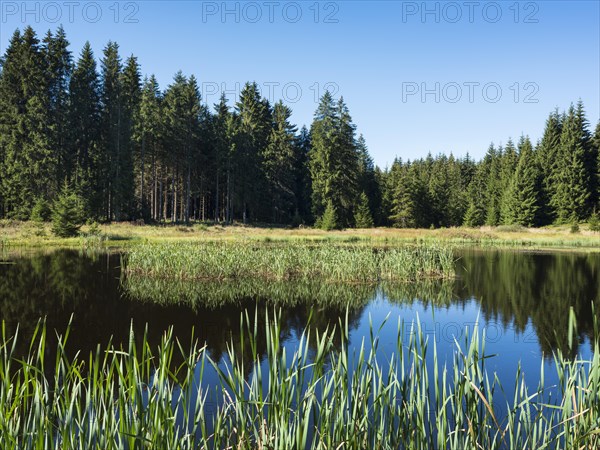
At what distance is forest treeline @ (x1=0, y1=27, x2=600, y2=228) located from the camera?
41750 millimetres

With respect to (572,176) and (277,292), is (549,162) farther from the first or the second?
(277,292)

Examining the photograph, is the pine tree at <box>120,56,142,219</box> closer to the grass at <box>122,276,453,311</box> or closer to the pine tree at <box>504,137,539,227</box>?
the grass at <box>122,276,453,311</box>

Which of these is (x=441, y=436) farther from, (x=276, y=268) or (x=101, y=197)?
(x=101, y=197)

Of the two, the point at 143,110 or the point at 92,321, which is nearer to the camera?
the point at 92,321

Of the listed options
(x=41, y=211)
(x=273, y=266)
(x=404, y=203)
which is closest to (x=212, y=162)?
(x=41, y=211)

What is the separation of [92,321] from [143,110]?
140 feet

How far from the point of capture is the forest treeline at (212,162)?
4175 cm

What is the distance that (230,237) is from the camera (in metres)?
35.9

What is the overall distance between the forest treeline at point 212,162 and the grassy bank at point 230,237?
391 cm

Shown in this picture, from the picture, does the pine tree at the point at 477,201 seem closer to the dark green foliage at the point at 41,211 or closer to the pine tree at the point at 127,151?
the pine tree at the point at 127,151

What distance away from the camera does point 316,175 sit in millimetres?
59719

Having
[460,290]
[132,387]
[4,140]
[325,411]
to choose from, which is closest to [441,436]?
[325,411]

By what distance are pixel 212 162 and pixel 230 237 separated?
80.4ft

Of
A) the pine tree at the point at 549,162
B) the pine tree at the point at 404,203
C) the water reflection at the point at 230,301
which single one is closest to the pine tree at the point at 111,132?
the water reflection at the point at 230,301
